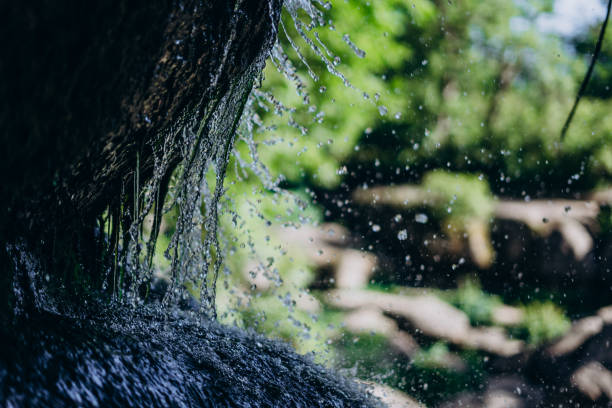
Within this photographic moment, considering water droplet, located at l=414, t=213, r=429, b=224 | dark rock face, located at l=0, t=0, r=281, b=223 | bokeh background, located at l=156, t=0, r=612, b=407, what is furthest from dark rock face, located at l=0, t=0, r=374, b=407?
water droplet, located at l=414, t=213, r=429, b=224

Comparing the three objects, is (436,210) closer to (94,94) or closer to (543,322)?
(543,322)

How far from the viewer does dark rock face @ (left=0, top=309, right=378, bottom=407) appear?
0.86m

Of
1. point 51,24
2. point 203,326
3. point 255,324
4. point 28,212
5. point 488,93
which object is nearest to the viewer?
point 51,24

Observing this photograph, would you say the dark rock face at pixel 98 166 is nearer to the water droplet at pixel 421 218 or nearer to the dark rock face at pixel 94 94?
the dark rock face at pixel 94 94

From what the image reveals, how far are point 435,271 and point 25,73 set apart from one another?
400 cm

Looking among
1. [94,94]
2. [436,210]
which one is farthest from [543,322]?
[94,94]

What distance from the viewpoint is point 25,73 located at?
74cm

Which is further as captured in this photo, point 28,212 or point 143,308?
point 143,308

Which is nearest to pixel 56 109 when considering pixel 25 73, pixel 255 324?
pixel 25 73

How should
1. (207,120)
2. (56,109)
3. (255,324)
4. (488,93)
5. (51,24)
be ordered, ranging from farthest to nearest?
(488,93) < (255,324) < (207,120) < (56,109) < (51,24)

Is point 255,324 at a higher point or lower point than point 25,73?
higher

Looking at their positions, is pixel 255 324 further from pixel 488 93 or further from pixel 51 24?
pixel 51 24

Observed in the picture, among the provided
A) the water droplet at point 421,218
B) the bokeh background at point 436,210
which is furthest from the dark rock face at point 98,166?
the water droplet at point 421,218

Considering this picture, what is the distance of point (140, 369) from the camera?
1.07 m
